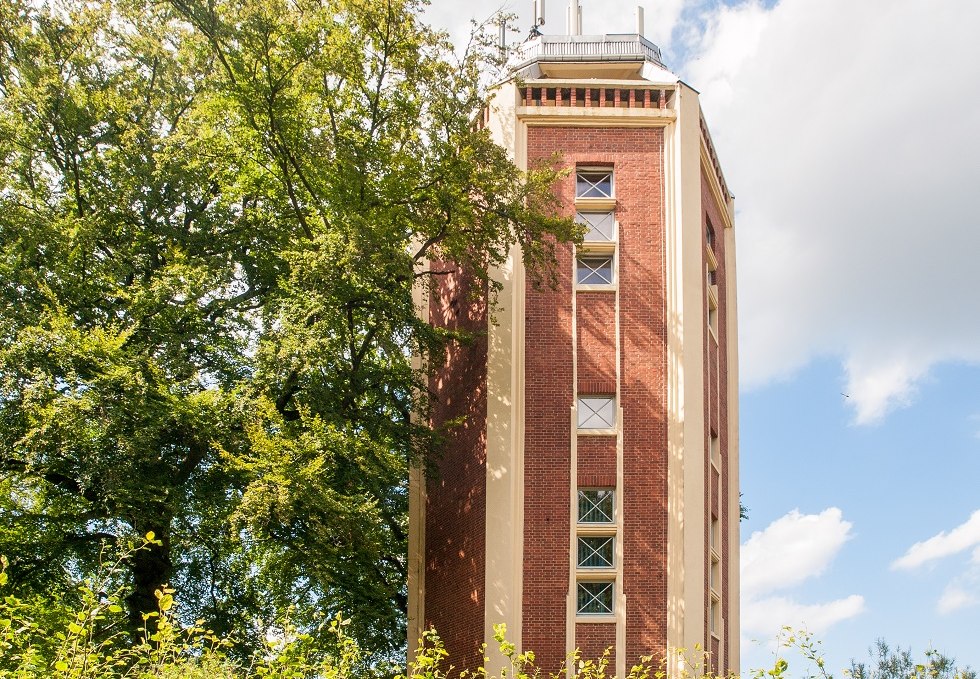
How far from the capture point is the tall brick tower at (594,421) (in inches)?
907

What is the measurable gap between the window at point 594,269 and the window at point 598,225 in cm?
37

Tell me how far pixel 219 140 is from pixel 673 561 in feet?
39.4

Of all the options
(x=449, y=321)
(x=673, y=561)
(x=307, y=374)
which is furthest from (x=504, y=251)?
(x=673, y=561)

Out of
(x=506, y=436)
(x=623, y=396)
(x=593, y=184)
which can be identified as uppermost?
(x=593, y=184)

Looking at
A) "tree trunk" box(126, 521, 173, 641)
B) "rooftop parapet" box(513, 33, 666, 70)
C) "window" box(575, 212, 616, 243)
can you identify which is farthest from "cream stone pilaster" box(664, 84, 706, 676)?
"tree trunk" box(126, 521, 173, 641)

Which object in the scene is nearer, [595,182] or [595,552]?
[595,552]

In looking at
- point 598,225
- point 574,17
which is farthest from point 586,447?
point 574,17

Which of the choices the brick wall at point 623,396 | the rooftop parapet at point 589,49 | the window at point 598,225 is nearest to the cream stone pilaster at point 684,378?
the brick wall at point 623,396

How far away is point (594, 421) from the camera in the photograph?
24.1 m

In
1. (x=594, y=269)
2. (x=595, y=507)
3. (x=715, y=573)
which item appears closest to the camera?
(x=595, y=507)

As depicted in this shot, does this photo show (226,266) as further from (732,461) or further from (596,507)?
(732,461)

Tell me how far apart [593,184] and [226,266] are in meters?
7.57

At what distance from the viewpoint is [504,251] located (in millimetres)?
25078

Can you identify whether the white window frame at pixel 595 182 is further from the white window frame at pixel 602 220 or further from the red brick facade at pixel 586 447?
the white window frame at pixel 602 220
